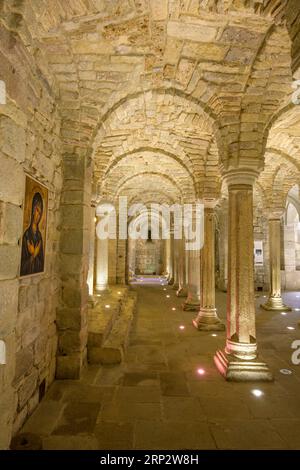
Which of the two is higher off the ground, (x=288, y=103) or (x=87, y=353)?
(x=288, y=103)

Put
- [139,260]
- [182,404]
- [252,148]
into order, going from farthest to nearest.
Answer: [139,260] → [252,148] → [182,404]

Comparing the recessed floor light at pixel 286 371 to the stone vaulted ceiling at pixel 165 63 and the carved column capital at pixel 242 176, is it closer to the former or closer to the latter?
the carved column capital at pixel 242 176

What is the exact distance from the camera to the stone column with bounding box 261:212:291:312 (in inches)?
352

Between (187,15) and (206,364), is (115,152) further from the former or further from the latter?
(206,364)

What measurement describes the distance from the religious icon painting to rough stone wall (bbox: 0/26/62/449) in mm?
119

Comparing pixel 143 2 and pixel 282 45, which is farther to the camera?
pixel 282 45

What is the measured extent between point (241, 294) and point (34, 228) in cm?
308

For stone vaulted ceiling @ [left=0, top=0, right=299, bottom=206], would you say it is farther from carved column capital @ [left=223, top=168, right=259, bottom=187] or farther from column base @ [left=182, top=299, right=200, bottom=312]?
column base @ [left=182, top=299, right=200, bottom=312]

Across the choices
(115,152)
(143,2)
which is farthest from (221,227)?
(143,2)

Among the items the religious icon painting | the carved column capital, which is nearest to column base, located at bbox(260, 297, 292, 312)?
the carved column capital

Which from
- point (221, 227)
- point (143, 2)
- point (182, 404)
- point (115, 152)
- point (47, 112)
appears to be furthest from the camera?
point (221, 227)

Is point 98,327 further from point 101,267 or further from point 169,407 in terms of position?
point 101,267
